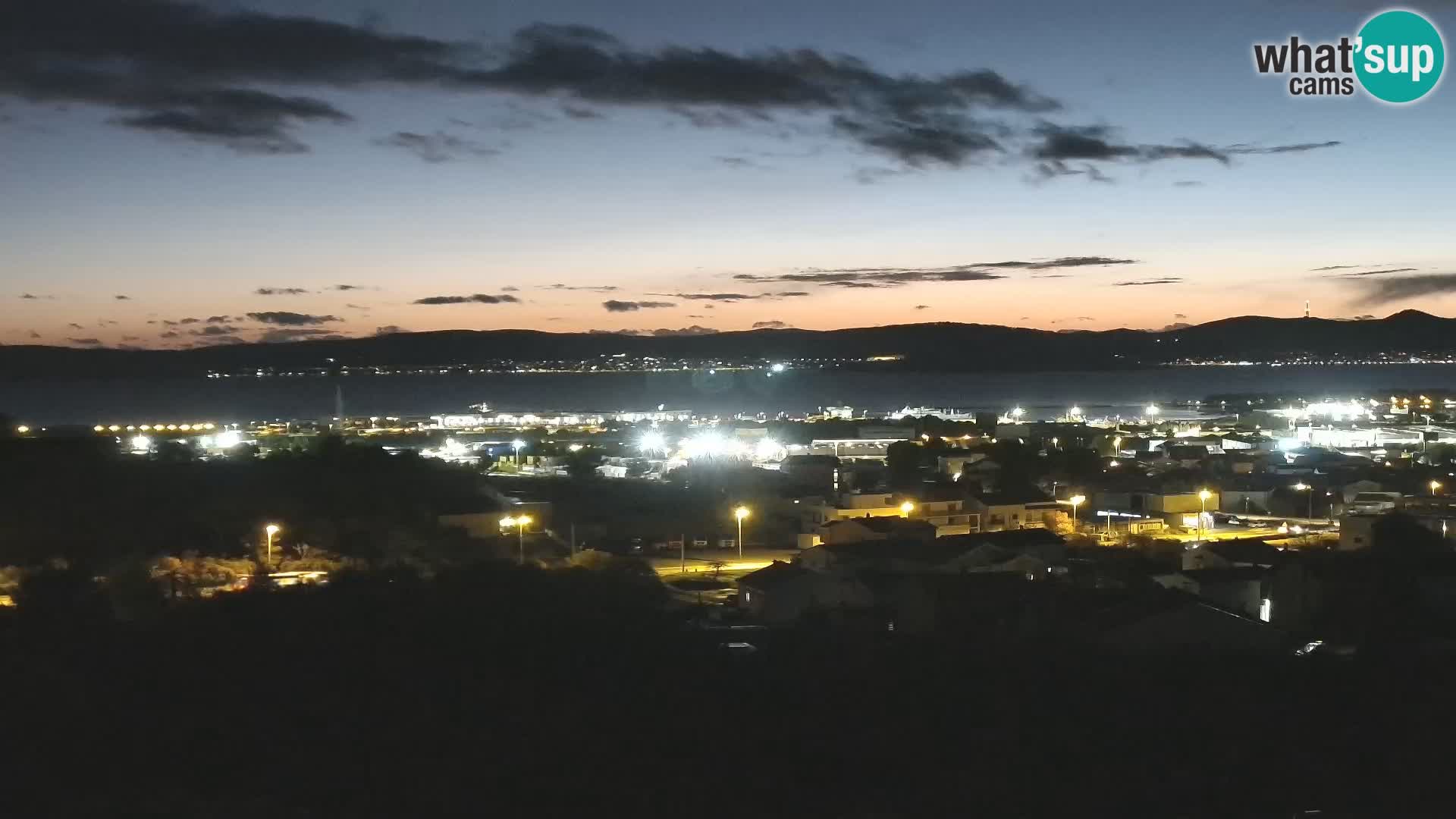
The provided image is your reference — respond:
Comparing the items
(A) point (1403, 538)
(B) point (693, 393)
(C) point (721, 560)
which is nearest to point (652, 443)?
(C) point (721, 560)

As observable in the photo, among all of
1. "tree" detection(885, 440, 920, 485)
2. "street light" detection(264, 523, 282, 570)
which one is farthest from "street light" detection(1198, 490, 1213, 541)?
"street light" detection(264, 523, 282, 570)

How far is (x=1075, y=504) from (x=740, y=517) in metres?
4.01

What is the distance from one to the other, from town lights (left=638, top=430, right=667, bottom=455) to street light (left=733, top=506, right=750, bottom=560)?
37.4ft

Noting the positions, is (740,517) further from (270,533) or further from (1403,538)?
(1403,538)

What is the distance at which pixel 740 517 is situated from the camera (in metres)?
13.1

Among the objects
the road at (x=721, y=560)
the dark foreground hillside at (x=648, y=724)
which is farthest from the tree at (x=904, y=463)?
the dark foreground hillside at (x=648, y=724)

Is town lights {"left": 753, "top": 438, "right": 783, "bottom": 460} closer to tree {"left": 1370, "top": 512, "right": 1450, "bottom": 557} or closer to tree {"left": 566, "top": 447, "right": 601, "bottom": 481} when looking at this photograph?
tree {"left": 566, "top": 447, "right": 601, "bottom": 481}

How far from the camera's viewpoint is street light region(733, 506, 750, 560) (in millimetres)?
12430

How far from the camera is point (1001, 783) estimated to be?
14.0 feet

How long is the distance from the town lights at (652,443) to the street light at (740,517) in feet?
37.4

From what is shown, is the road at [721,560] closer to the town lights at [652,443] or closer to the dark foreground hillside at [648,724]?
the dark foreground hillside at [648,724]

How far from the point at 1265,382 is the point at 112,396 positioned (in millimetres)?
64447

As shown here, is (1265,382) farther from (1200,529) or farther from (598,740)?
(598,740)

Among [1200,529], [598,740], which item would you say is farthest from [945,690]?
[1200,529]
